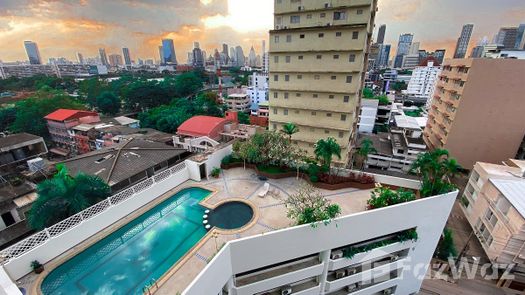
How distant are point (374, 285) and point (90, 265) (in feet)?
59.5

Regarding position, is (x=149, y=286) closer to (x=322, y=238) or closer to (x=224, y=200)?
(x=224, y=200)

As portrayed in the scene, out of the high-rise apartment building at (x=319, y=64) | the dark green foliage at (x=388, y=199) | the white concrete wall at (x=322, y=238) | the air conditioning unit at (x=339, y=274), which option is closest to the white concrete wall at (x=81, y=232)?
the white concrete wall at (x=322, y=238)

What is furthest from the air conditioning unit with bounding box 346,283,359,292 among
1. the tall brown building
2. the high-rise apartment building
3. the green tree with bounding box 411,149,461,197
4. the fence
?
the tall brown building

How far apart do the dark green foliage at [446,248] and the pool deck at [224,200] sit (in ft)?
45.4

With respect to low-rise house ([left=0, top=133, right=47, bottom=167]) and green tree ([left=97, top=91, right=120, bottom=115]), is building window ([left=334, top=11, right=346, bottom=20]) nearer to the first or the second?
low-rise house ([left=0, top=133, right=47, bottom=167])

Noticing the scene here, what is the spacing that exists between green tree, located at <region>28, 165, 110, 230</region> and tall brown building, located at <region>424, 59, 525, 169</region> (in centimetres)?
4687

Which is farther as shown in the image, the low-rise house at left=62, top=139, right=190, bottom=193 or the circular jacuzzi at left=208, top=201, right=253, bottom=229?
the low-rise house at left=62, top=139, right=190, bottom=193

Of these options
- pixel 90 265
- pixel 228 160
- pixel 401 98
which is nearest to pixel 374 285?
pixel 228 160

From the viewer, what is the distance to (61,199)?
41.9ft

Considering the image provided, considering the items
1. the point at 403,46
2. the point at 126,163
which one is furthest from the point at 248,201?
the point at 403,46

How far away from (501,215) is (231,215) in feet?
84.8

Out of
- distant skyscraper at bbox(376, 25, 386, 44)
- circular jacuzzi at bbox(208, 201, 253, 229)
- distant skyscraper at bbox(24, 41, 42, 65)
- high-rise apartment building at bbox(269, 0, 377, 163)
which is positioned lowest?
circular jacuzzi at bbox(208, 201, 253, 229)

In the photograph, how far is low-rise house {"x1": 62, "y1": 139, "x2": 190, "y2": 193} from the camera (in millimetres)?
19875

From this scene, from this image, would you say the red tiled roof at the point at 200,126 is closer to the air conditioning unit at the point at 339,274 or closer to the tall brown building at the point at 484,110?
the air conditioning unit at the point at 339,274
